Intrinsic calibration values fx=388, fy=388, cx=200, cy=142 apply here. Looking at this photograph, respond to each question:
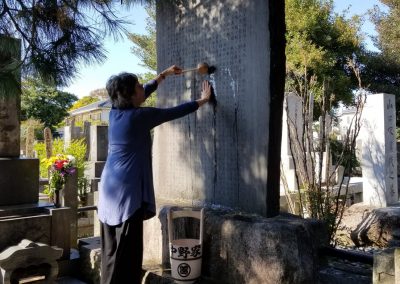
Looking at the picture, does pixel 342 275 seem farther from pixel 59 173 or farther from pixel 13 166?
pixel 13 166

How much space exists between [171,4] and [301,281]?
277 cm

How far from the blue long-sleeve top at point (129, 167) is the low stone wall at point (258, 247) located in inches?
24.6

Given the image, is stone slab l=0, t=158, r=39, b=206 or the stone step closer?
the stone step

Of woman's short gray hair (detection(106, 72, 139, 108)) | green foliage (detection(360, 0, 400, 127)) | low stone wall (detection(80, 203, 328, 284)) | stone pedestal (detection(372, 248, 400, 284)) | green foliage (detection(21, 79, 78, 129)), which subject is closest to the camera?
stone pedestal (detection(372, 248, 400, 284))

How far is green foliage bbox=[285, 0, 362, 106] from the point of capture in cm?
1455

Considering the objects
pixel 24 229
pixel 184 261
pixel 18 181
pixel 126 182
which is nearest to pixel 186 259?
pixel 184 261

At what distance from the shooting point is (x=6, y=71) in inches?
119

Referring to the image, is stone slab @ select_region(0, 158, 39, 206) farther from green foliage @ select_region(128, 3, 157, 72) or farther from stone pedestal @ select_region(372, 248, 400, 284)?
green foliage @ select_region(128, 3, 157, 72)

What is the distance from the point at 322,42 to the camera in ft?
50.6

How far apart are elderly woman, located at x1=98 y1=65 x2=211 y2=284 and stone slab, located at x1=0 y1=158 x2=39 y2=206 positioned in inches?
75.1

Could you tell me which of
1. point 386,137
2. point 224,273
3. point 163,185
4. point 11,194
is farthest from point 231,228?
point 386,137

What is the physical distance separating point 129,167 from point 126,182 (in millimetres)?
104

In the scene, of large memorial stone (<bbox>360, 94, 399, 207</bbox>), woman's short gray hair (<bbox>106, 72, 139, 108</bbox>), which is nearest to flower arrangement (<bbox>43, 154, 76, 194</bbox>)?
woman's short gray hair (<bbox>106, 72, 139, 108</bbox>)

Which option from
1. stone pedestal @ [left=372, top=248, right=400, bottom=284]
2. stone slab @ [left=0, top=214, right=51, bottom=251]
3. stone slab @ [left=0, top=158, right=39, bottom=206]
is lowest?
stone slab @ [left=0, top=214, right=51, bottom=251]
